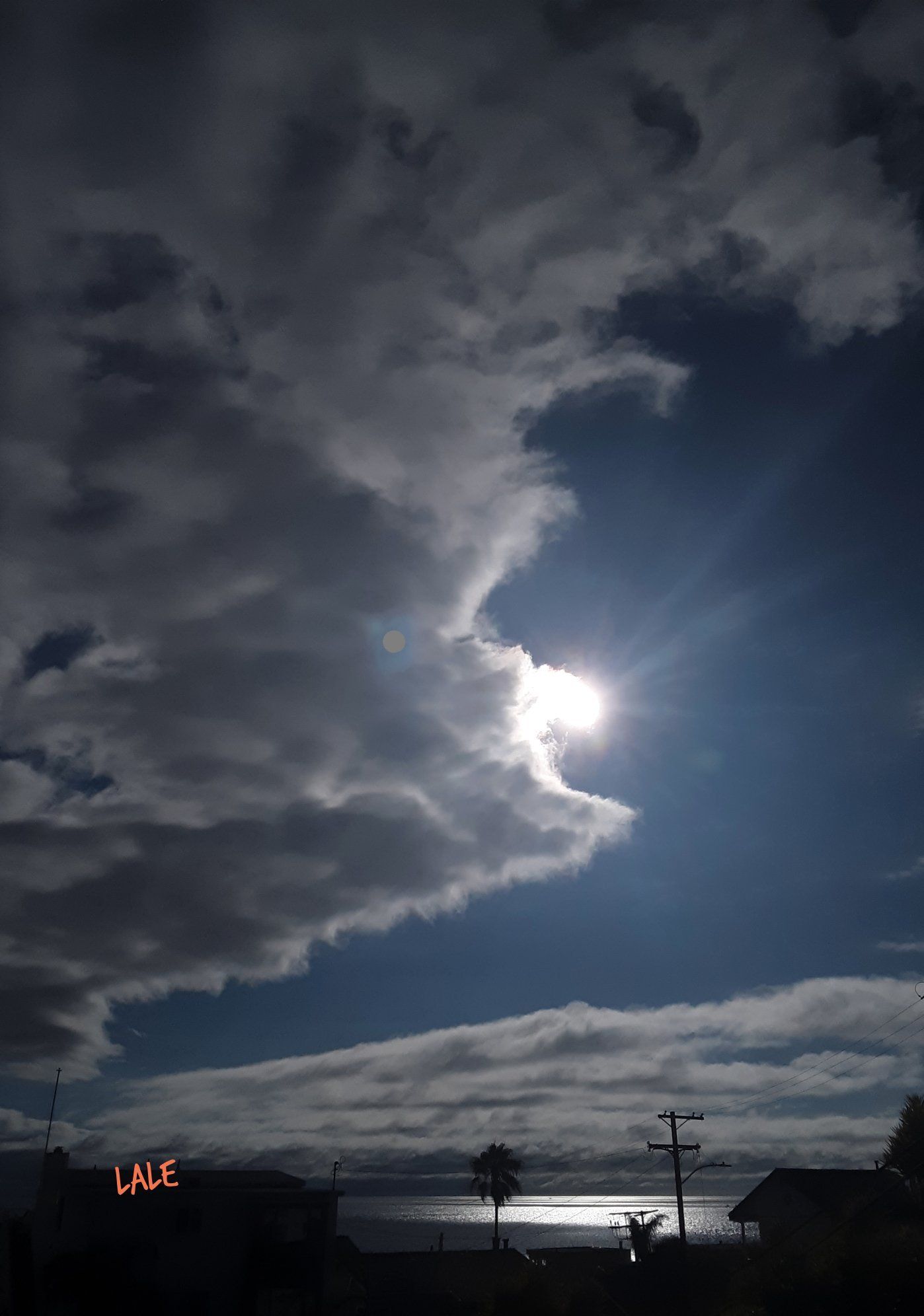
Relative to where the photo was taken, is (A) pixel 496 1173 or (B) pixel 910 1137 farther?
(A) pixel 496 1173

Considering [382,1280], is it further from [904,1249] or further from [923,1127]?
[904,1249]

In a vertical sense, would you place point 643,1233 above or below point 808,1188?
below

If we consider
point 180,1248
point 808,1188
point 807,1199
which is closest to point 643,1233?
point 807,1199

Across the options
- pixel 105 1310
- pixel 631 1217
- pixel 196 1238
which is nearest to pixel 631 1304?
pixel 631 1217

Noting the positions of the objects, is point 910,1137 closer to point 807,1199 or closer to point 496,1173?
point 807,1199

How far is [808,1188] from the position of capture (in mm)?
61844

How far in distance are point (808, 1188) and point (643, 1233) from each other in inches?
550

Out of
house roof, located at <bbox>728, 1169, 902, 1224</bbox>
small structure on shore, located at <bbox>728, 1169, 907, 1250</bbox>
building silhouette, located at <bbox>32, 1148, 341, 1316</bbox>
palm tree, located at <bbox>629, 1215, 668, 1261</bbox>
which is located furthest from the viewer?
house roof, located at <bbox>728, 1169, 902, 1224</bbox>

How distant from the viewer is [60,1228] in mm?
41125

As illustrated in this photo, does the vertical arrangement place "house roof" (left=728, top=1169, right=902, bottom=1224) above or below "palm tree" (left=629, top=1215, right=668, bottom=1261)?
above

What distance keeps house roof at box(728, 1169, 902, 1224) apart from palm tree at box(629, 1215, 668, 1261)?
906cm

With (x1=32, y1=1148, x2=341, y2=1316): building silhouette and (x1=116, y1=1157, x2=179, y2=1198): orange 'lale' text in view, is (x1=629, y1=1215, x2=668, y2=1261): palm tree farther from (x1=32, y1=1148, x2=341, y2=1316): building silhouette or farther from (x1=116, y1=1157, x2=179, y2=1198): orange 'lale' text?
(x1=116, y1=1157, x2=179, y2=1198): orange 'lale' text

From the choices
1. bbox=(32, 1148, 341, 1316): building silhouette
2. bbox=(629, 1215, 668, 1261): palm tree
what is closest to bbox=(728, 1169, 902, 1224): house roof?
bbox=(629, 1215, 668, 1261): palm tree

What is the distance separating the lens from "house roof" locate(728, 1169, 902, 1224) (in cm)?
6000
